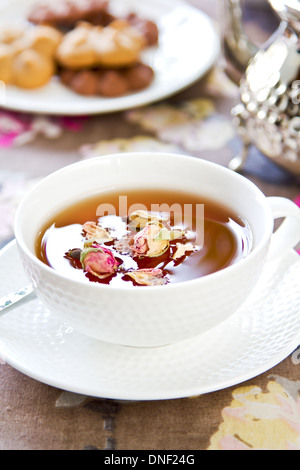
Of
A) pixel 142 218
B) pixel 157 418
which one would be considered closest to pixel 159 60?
pixel 142 218

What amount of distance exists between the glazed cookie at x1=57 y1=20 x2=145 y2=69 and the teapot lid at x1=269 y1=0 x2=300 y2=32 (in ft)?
1.48

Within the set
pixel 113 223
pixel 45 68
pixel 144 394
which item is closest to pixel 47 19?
pixel 45 68

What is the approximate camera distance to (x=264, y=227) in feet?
2.23

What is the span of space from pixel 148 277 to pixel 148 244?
0.19 feet

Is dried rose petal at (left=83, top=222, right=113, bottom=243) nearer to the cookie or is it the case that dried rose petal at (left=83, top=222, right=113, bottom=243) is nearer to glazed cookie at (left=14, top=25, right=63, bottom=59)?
the cookie

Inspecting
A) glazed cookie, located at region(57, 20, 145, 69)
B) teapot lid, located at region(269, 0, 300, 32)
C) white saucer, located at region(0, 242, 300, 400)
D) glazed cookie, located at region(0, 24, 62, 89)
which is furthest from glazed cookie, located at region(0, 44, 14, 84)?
white saucer, located at region(0, 242, 300, 400)

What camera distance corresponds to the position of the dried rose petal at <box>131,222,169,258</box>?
27.9 inches

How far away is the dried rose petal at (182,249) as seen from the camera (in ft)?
2.33

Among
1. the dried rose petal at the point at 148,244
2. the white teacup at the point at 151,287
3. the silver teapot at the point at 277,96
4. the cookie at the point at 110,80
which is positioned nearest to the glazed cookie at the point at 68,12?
the cookie at the point at 110,80

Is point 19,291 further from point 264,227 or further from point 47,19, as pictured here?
point 47,19

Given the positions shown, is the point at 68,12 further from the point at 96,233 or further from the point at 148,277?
the point at 148,277

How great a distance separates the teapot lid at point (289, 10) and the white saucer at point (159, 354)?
404 mm

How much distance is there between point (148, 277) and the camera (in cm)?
67
